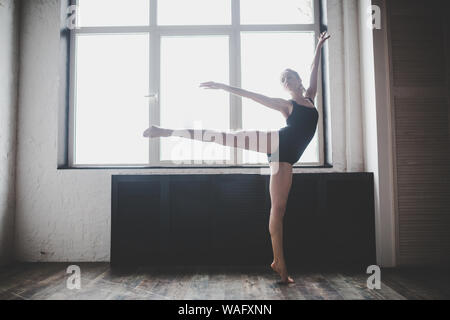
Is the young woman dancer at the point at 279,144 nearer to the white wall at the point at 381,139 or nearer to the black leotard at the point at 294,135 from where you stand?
the black leotard at the point at 294,135

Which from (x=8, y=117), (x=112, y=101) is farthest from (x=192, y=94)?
(x=8, y=117)

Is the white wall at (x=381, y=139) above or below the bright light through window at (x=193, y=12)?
below

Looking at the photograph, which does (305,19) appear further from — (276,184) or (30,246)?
(30,246)

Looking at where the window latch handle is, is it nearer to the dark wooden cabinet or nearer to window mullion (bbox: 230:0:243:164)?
window mullion (bbox: 230:0:243:164)

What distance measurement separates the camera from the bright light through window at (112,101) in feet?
11.6

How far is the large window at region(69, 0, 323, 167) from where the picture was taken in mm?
3521

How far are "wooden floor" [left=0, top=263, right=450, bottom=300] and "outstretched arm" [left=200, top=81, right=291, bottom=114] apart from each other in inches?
52.9

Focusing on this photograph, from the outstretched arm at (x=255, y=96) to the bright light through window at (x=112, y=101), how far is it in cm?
140

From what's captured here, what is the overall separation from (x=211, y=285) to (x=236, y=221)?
68 centimetres

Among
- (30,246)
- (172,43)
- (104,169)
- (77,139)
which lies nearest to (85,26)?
(172,43)

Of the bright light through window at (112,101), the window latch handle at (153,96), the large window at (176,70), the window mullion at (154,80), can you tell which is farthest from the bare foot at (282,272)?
the window latch handle at (153,96)

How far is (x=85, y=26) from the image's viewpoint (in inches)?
141

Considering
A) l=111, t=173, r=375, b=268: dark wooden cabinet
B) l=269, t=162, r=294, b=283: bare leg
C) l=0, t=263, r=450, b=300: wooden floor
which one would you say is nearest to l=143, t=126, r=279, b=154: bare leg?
l=269, t=162, r=294, b=283: bare leg

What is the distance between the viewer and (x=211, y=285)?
2439 millimetres
